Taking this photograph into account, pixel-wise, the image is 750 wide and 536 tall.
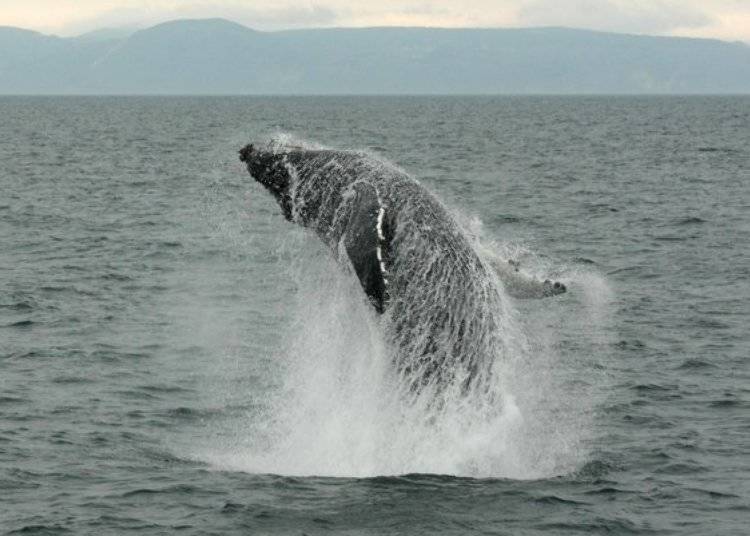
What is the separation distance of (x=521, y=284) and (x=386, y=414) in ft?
6.27

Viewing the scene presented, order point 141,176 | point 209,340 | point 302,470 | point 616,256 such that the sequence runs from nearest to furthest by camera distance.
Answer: point 302,470, point 209,340, point 616,256, point 141,176

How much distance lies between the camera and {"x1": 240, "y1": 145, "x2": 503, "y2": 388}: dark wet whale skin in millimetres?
11680

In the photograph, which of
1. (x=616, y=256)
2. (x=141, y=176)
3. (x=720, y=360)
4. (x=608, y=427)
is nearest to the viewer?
(x=608, y=427)

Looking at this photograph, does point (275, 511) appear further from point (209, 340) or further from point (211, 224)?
point (211, 224)

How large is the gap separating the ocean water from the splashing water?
0.12ft

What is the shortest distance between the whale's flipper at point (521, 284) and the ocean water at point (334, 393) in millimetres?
362

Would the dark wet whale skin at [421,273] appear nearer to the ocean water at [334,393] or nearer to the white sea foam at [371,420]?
the white sea foam at [371,420]

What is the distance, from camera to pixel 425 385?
12.1 meters

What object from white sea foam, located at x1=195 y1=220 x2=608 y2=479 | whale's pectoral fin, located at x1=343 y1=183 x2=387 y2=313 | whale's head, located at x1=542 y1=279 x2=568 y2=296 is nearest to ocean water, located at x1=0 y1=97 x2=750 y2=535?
white sea foam, located at x1=195 y1=220 x2=608 y2=479

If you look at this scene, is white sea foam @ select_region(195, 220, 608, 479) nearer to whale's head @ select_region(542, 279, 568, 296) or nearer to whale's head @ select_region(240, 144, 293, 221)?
whale's head @ select_region(542, 279, 568, 296)

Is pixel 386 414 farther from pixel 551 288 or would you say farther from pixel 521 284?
pixel 551 288

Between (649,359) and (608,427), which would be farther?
(649,359)

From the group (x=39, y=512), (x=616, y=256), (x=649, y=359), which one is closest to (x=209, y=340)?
(x=649, y=359)

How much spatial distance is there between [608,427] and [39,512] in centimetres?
685
